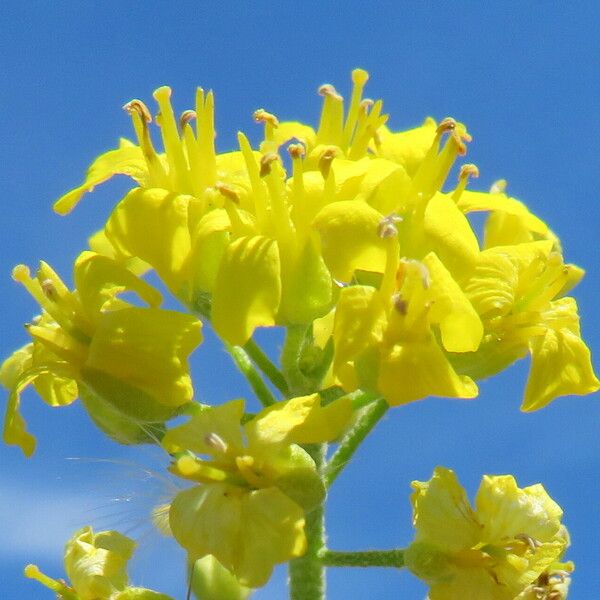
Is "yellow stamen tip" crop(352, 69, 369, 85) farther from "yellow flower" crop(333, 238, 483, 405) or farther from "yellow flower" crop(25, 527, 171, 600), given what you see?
"yellow flower" crop(25, 527, 171, 600)

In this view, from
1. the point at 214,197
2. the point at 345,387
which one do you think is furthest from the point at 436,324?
the point at 214,197

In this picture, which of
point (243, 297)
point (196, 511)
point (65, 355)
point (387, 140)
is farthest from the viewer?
point (387, 140)

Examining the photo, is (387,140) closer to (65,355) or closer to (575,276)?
(575,276)

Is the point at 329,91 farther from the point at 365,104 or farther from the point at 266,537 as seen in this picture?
the point at 266,537

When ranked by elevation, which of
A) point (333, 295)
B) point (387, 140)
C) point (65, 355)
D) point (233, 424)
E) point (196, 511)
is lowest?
point (196, 511)

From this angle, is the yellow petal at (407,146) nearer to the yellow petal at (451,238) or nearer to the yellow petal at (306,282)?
the yellow petal at (451,238)

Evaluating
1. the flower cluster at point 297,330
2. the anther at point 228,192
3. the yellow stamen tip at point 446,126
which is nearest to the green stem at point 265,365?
the flower cluster at point 297,330

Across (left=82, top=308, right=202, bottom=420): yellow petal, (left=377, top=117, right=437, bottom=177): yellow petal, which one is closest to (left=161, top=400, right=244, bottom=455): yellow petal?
(left=82, top=308, right=202, bottom=420): yellow petal
